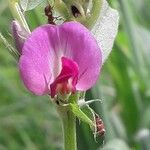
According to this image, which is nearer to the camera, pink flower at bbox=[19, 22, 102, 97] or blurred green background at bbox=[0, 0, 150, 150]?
pink flower at bbox=[19, 22, 102, 97]

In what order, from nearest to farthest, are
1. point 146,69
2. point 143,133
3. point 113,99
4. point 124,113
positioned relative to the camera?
point 143,133 → point 146,69 → point 124,113 → point 113,99

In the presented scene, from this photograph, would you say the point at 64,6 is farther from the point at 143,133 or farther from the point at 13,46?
the point at 143,133

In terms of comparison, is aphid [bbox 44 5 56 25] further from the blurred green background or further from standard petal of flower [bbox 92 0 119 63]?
the blurred green background

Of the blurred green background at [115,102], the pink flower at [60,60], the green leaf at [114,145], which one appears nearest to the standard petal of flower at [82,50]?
the pink flower at [60,60]

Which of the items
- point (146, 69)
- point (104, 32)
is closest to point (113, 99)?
point (146, 69)

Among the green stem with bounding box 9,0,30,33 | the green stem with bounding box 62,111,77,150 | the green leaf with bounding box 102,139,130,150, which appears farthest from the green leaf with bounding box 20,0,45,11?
the green leaf with bounding box 102,139,130,150

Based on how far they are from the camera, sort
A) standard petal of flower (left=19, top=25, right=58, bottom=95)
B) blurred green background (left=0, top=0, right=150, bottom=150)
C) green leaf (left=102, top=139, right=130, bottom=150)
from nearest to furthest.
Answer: standard petal of flower (left=19, top=25, right=58, bottom=95) → green leaf (left=102, top=139, right=130, bottom=150) → blurred green background (left=0, top=0, right=150, bottom=150)

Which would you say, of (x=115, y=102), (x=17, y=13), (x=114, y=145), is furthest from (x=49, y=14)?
(x=115, y=102)
